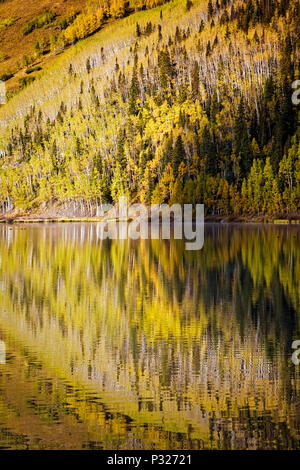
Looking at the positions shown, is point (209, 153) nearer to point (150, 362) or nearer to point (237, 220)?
point (237, 220)

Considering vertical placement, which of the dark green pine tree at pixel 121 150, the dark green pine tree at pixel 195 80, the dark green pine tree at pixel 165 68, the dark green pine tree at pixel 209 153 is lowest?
the dark green pine tree at pixel 209 153

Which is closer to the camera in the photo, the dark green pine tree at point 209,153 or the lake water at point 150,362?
the lake water at point 150,362

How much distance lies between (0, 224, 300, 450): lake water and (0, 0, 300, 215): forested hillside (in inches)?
2851

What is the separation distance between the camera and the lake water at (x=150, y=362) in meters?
12.3

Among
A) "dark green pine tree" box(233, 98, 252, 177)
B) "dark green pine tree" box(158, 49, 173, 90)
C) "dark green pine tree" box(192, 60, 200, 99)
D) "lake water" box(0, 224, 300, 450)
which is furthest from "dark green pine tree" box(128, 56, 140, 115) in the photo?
"lake water" box(0, 224, 300, 450)

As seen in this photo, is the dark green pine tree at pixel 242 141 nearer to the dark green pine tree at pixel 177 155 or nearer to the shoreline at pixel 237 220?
the shoreline at pixel 237 220

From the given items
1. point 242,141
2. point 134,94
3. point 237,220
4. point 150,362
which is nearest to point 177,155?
point 242,141

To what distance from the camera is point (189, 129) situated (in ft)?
446

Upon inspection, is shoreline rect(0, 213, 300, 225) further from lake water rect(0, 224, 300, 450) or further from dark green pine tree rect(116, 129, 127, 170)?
lake water rect(0, 224, 300, 450)

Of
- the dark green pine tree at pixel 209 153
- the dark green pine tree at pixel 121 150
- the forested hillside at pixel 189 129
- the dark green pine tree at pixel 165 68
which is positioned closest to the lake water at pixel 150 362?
the forested hillside at pixel 189 129

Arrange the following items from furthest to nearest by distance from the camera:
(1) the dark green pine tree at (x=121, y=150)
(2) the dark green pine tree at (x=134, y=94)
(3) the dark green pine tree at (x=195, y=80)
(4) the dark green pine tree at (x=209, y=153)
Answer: (2) the dark green pine tree at (x=134, y=94) < (1) the dark green pine tree at (x=121, y=150) < (3) the dark green pine tree at (x=195, y=80) < (4) the dark green pine tree at (x=209, y=153)

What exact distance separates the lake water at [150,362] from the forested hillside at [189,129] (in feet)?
238

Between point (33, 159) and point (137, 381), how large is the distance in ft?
565
